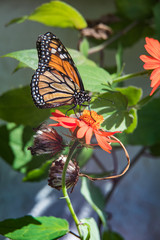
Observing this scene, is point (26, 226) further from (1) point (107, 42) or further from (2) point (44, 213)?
(1) point (107, 42)

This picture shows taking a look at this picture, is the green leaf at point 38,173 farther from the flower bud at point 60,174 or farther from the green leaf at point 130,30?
the green leaf at point 130,30

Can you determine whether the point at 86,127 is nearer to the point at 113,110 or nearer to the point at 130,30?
the point at 113,110

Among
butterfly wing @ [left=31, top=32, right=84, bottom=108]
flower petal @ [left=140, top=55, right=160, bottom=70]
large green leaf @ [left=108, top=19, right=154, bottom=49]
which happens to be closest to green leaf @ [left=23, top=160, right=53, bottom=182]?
butterfly wing @ [left=31, top=32, right=84, bottom=108]

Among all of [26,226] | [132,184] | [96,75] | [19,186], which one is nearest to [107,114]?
[96,75]

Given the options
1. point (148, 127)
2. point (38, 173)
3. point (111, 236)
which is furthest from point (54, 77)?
point (111, 236)

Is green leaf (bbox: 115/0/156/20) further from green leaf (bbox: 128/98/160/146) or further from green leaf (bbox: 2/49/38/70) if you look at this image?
green leaf (bbox: 2/49/38/70)

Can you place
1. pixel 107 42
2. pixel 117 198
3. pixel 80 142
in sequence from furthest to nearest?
pixel 117 198 < pixel 107 42 < pixel 80 142

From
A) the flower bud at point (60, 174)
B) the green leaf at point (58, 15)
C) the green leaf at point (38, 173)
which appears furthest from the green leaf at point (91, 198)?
the green leaf at point (58, 15)
